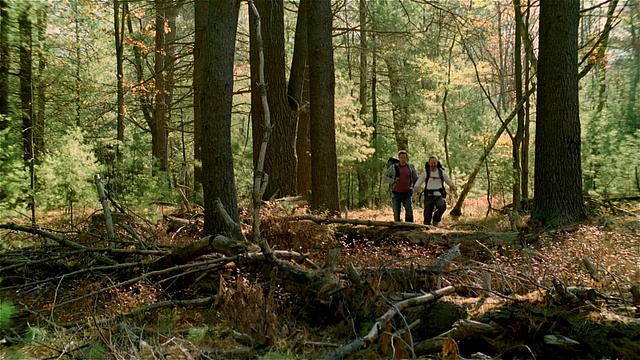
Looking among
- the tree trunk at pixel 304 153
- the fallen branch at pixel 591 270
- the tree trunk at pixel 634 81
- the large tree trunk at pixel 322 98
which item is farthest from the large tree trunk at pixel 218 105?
the tree trunk at pixel 634 81

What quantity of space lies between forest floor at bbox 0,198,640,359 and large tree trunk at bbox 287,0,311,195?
507 cm

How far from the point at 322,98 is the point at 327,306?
6633 millimetres

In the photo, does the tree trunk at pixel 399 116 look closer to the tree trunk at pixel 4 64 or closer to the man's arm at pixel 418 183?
the man's arm at pixel 418 183

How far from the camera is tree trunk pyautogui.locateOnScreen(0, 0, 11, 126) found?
7727 millimetres

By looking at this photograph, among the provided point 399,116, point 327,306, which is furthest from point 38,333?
point 399,116

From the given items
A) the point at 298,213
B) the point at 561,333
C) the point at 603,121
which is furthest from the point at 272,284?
the point at 603,121

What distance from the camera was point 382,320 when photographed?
12.1 feet

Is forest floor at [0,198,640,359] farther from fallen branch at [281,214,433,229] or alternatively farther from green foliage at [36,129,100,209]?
green foliage at [36,129,100,209]

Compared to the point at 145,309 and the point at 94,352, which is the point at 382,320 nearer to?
the point at 94,352

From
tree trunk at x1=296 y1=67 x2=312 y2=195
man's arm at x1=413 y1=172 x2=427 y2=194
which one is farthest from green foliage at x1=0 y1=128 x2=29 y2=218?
man's arm at x1=413 y1=172 x2=427 y2=194

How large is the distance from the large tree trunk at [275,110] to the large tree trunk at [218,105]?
351 cm

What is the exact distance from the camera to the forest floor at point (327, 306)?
3604 mm

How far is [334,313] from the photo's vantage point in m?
Result: 4.89

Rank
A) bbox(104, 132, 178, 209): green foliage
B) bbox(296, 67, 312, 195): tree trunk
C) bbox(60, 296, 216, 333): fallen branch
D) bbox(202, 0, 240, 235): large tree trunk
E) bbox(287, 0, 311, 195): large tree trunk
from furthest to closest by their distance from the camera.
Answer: bbox(104, 132, 178, 209): green foliage
bbox(296, 67, 312, 195): tree trunk
bbox(287, 0, 311, 195): large tree trunk
bbox(202, 0, 240, 235): large tree trunk
bbox(60, 296, 216, 333): fallen branch
